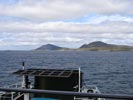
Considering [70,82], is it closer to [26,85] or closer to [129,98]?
[26,85]

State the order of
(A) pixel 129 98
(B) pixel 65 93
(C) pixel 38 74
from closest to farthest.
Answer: (A) pixel 129 98 < (B) pixel 65 93 < (C) pixel 38 74

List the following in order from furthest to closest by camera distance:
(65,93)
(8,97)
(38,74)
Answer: (8,97) → (38,74) → (65,93)

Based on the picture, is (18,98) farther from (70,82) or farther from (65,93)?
(65,93)

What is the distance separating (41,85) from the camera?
59.1 feet

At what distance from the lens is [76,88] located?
61.3ft

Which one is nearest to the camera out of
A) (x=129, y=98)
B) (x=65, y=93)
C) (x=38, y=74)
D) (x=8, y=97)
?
(x=129, y=98)

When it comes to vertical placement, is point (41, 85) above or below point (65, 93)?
below

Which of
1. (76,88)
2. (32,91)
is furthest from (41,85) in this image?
(32,91)

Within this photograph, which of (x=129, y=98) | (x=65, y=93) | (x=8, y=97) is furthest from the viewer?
(x=8, y=97)

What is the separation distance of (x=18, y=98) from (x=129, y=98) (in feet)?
52.6

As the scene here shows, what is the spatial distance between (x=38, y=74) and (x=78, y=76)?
2.66 metres

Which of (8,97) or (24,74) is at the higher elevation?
(24,74)

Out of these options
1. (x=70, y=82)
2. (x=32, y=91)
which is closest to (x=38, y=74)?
(x=70, y=82)

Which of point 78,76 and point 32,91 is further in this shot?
point 78,76
